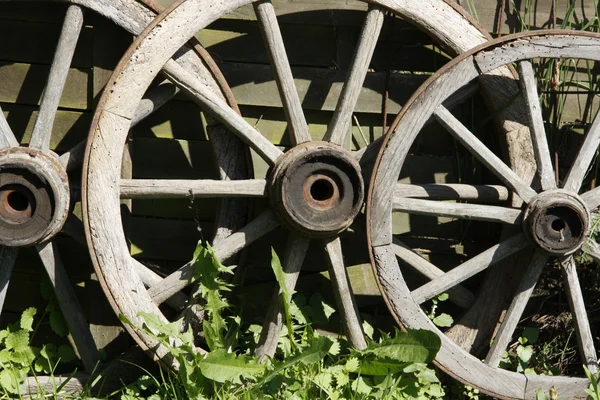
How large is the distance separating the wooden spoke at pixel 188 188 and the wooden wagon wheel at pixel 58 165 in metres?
0.16

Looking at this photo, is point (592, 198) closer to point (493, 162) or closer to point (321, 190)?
point (493, 162)

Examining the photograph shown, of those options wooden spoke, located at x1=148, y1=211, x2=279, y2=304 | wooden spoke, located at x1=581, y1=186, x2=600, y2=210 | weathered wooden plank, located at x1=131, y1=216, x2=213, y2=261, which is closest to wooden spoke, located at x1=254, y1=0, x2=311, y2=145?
wooden spoke, located at x1=148, y1=211, x2=279, y2=304

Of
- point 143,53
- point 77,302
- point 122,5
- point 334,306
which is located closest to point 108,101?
point 143,53

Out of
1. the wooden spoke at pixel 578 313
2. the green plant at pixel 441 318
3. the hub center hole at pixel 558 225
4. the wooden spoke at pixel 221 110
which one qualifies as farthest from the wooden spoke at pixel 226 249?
the wooden spoke at pixel 578 313

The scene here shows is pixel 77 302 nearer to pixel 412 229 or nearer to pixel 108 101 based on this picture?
pixel 108 101

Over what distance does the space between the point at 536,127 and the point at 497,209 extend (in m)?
0.38

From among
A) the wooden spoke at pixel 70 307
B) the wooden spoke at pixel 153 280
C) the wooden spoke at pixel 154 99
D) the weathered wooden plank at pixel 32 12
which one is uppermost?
the weathered wooden plank at pixel 32 12

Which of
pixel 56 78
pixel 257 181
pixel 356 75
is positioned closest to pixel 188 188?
pixel 257 181

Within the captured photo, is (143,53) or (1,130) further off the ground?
(143,53)

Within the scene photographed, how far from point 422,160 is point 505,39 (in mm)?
711

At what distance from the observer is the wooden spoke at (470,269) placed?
10.1ft

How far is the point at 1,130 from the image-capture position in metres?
3.10

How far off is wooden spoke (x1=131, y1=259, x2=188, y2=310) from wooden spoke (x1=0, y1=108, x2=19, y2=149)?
73cm

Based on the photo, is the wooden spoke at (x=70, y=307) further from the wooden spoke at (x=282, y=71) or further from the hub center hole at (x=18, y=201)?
the wooden spoke at (x=282, y=71)
